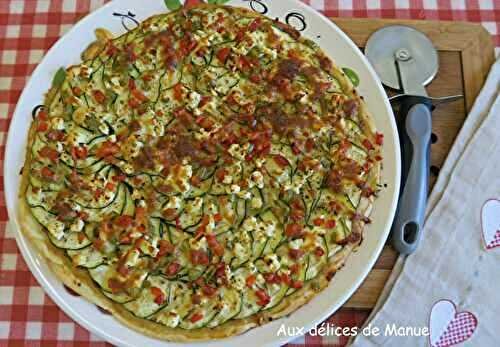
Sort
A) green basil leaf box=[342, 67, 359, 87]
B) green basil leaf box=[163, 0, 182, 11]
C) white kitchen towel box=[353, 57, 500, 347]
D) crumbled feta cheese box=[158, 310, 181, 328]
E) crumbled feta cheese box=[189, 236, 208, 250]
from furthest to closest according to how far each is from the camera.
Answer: green basil leaf box=[163, 0, 182, 11] < green basil leaf box=[342, 67, 359, 87] < white kitchen towel box=[353, 57, 500, 347] < crumbled feta cheese box=[189, 236, 208, 250] < crumbled feta cheese box=[158, 310, 181, 328]

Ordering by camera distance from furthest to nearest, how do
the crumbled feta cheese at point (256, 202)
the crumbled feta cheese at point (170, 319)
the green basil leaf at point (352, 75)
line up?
the green basil leaf at point (352, 75), the crumbled feta cheese at point (256, 202), the crumbled feta cheese at point (170, 319)

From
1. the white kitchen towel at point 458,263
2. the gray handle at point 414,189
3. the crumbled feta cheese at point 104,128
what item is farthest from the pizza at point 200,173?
the white kitchen towel at point 458,263

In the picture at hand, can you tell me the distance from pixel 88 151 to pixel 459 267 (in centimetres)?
198

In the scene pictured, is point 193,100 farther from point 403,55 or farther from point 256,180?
point 403,55

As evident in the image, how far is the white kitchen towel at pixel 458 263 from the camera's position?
123 inches

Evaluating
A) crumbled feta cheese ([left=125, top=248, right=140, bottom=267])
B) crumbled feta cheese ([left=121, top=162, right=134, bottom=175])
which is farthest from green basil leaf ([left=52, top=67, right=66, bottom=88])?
crumbled feta cheese ([left=125, top=248, right=140, bottom=267])

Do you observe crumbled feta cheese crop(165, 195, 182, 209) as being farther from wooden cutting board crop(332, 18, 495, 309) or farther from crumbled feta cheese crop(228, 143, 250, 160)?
wooden cutting board crop(332, 18, 495, 309)

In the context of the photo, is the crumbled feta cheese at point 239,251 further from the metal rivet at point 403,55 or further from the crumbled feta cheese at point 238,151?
the metal rivet at point 403,55

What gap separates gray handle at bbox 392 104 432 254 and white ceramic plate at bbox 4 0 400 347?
5.0 inches

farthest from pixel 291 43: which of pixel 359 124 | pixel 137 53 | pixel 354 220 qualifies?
pixel 354 220

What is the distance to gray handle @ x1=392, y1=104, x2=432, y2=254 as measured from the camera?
315 cm

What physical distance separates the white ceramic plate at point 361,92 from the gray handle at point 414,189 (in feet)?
0.41

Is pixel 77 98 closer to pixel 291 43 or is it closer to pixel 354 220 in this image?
pixel 291 43

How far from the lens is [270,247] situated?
9.59 feet
